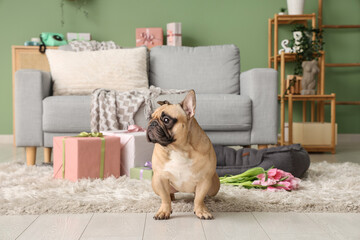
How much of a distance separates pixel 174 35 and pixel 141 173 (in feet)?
8.33

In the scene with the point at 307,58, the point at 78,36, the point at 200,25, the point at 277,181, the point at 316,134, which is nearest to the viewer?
the point at 277,181

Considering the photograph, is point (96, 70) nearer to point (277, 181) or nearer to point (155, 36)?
point (155, 36)

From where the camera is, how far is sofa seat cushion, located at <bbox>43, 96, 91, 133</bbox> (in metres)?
2.57

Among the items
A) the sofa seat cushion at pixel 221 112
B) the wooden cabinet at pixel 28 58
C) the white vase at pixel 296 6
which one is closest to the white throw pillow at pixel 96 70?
the sofa seat cushion at pixel 221 112

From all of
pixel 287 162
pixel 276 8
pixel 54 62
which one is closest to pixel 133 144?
pixel 287 162

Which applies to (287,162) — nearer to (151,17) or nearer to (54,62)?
(54,62)

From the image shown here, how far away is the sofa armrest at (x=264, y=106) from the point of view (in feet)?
8.77

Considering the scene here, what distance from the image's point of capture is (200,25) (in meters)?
4.46

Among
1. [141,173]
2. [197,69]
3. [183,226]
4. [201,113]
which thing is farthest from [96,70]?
[183,226]

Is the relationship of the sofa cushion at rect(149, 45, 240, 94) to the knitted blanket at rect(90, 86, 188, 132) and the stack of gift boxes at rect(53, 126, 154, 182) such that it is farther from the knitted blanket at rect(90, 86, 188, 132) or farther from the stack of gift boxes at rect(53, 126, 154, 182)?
the stack of gift boxes at rect(53, 126, 154, 182)

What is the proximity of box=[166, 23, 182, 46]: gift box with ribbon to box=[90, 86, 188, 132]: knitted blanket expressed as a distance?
167 cm

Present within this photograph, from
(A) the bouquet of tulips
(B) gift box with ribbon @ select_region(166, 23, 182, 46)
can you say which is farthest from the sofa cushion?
(A) the bouquet of tulips

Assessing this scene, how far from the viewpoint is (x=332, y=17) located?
445 centimetres

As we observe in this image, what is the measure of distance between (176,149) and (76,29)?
348 cm
